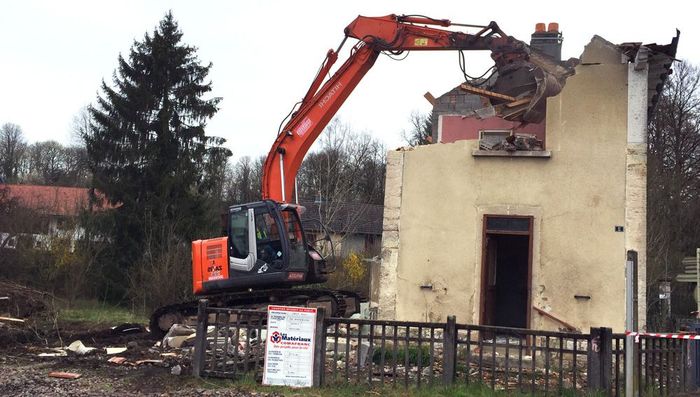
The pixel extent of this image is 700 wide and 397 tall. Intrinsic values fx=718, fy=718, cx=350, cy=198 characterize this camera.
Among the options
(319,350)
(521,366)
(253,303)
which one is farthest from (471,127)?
(319,350)

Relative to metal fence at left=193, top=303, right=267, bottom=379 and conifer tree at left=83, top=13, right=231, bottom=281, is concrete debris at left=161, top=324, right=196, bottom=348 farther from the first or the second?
conifer tree at left=83, top=13, right=231, bottom=281

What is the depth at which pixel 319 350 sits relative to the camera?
28.7 ft

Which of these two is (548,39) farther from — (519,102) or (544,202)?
(544,202)

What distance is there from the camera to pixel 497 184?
1254 centimetres

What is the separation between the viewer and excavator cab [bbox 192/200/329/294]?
46.8 ft

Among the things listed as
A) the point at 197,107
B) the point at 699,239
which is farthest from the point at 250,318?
the point at 699,239

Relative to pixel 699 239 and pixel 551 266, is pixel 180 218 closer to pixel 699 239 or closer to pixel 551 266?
pixel 551 266

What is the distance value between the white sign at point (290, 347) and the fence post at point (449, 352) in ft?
5.23

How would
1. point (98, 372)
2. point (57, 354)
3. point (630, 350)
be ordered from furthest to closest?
point (57, 354), point (98, 372), point (630, 350)

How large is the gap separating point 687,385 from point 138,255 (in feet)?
75.4

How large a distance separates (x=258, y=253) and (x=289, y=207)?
114 cm

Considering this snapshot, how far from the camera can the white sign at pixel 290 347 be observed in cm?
866

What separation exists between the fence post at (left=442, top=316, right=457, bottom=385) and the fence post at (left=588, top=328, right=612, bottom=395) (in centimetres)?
154

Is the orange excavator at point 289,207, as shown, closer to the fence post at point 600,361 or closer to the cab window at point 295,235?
the cab window at point 295,235
